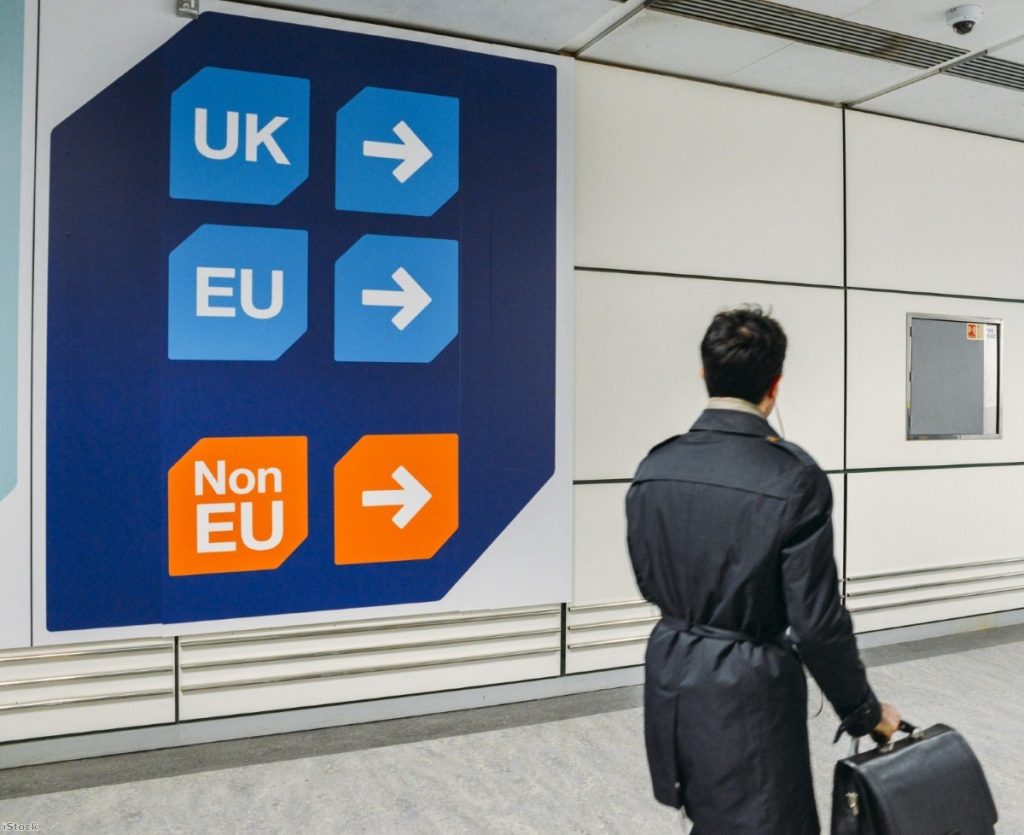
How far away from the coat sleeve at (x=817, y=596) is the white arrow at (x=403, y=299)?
208 cm

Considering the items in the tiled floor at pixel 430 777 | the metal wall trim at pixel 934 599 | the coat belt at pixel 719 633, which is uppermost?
the coat belt at pixel 719 633

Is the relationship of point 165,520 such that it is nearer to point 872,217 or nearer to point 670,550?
point 670,550

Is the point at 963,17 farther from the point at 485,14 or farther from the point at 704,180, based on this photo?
the point at 485,14

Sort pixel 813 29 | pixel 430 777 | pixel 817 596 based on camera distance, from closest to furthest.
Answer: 1. pixel 817 596
2. pixel 430 777
3. pixel 813 29

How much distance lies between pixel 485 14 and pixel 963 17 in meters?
1.82

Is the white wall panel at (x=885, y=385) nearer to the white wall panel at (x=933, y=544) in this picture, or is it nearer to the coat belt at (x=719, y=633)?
the white wall panel at (x=933, y=544)

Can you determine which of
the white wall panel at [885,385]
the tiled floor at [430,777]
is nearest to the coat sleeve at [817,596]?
the tiled floor at [430,777]

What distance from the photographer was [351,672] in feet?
10.8

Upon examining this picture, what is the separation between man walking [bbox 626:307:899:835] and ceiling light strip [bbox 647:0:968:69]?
2.11 metres

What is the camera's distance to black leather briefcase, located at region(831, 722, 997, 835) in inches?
58.9

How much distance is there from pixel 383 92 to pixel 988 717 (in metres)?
3.42

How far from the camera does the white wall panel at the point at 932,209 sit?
169 inches

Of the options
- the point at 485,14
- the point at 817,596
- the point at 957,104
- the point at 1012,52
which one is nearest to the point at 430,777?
the point at 817,596

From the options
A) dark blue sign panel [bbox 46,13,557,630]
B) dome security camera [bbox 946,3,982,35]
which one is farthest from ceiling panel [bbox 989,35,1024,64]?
dark blue sign panel [bbox 46,13,557,630]
